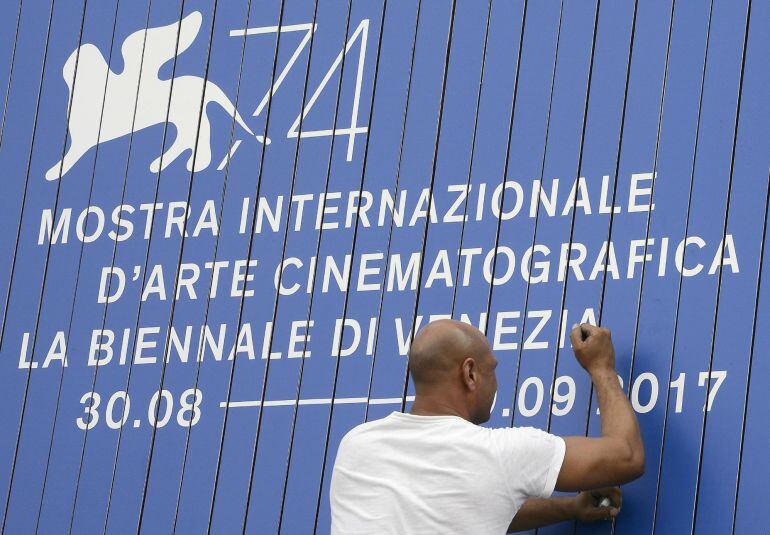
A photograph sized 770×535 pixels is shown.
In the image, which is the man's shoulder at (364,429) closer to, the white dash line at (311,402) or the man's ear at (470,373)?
the man's ear at (470,373)

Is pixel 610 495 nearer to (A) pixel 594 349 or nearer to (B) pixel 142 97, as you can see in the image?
(A) pixel 594 349

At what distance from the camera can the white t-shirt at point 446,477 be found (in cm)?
500

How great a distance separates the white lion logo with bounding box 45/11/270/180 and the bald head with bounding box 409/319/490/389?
163 centimetres

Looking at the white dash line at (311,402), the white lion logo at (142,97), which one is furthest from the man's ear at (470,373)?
the white lion logo at (142,97)

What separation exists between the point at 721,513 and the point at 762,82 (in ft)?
4.05

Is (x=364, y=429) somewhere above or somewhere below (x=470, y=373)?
below

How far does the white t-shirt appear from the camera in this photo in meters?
5.00

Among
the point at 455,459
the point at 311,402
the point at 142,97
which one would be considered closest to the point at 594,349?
the point at 455,459

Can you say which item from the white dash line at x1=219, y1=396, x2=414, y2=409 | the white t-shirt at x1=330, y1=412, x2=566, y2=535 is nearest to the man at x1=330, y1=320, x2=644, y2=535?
the white t-shirt at x1=330, y1=412, x2=566, y2=535

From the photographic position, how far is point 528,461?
5031 millimetres

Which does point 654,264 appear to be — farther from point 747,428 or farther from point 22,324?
point 22,324

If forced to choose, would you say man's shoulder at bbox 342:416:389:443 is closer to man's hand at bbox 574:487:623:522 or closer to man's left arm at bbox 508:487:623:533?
man's left arm at bbox 508:487:623:533

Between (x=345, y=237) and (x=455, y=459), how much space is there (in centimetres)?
138

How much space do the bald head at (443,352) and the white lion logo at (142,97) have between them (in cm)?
163
